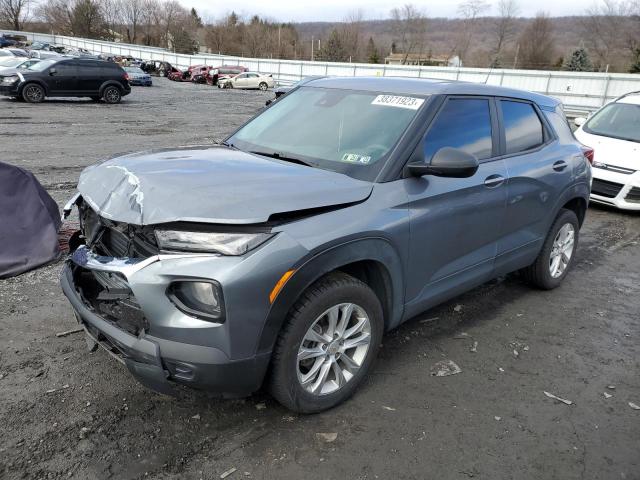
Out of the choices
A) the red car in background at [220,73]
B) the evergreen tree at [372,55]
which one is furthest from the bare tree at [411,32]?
the red car in background at [220,73]

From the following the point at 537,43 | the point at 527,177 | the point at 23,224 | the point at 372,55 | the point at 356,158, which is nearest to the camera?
the point at 356,158

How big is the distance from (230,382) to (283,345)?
0.31 metres

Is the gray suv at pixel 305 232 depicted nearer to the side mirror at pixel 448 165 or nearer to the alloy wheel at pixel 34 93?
the side mirror at pixel 448 165

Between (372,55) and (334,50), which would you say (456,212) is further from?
(334,50)

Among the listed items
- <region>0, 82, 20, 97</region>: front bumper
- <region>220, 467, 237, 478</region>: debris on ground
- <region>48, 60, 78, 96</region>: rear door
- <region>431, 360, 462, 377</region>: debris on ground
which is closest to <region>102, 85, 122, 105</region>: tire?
<region>48, 60, 78, 96</region>: rear door

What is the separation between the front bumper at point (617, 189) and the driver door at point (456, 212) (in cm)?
493

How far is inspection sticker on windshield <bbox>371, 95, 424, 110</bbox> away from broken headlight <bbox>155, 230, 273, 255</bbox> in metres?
1.53

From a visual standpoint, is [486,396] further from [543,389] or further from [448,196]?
[448,196]

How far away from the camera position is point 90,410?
9.48ft

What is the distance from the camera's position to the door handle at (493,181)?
367cm

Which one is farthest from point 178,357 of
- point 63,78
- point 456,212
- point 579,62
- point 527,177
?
point 579,62

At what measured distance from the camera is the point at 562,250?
499 centimetres

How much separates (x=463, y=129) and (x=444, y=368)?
1665mm

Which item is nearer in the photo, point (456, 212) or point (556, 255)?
point (456, 212)
